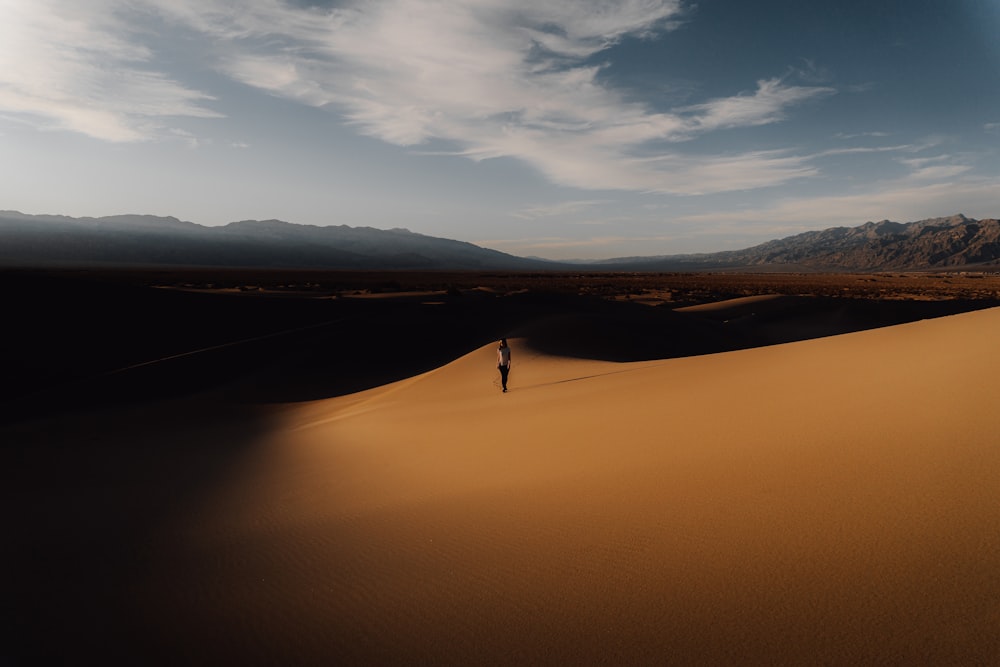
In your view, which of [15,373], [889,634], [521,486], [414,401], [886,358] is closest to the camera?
[889,634]

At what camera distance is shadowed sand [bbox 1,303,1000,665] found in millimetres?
2307

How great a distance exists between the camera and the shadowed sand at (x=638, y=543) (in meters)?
2.31

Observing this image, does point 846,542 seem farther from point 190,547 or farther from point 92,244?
point 92,244

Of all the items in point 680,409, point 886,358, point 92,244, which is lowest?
point 680,409

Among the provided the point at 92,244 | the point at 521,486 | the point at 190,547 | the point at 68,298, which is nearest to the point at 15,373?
the point at 68,298

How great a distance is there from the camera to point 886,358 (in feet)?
20.7

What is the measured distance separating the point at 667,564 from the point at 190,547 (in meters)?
3.64

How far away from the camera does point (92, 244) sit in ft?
629

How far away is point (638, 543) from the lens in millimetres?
3115

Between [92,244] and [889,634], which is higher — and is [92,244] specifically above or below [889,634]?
above

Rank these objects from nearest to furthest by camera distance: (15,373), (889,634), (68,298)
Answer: (889,634), (15,373), (68,298)

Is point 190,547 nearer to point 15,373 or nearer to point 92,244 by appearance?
point 15,373

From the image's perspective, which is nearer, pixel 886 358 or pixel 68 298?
pixel 886 358

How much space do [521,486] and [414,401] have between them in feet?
21.0
